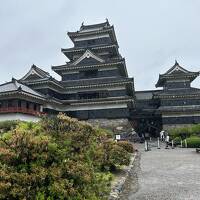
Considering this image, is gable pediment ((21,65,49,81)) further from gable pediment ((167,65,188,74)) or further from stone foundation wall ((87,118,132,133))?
gable pediment ((167,65,188,74))

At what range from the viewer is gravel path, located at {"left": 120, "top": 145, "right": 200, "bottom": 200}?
12.3 metres

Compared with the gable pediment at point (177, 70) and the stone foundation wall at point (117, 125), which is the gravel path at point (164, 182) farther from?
the gable pediment at point (177, 70)

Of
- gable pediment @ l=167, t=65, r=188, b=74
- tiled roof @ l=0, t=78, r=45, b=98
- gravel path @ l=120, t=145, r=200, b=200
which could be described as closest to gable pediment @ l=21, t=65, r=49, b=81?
tiled roof @ l=0, t=78, r=45, b=98

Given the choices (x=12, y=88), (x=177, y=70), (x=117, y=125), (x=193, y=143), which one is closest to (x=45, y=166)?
(x=193, y=143)

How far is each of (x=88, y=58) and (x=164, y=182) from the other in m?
34.4

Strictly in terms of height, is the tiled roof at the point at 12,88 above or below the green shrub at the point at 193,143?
above

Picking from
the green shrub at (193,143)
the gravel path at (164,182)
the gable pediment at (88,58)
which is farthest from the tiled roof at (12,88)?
the gravel path at (164,182)

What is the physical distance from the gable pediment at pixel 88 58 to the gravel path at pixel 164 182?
2764 cm

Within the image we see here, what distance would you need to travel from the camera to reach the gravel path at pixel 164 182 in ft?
40.4

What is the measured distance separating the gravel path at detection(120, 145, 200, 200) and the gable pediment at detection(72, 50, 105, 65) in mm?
27638

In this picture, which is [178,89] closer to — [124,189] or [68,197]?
[124,189]

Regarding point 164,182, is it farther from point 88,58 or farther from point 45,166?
point 88,58

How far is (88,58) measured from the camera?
155 ft

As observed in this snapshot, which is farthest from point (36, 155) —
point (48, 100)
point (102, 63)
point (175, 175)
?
point (102, 63)
